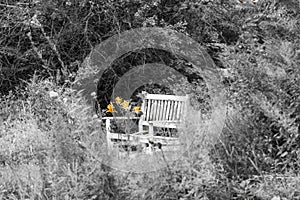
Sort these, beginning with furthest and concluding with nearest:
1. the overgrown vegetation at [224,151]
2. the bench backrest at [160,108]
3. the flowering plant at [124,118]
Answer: the bench backrest at [160,108], the flowering plant at [124,118], the overgrown vegetation at [224,151]

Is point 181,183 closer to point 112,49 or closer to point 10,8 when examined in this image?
point 112,49

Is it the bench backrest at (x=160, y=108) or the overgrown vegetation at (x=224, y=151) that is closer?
the overgrown vegetation at (x=224, y=151)

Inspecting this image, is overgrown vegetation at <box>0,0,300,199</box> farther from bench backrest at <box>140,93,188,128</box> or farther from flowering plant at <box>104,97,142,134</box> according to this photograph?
bench backrest at <box>140,93,188,128</box>

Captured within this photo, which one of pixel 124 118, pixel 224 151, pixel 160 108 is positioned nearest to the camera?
pixel 224 151

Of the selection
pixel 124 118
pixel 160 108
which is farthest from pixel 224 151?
pixel 160 108

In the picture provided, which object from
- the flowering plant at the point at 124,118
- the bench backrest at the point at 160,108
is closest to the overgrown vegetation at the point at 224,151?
the flowering plant at the point at 124,118

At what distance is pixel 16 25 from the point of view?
6.54 metres

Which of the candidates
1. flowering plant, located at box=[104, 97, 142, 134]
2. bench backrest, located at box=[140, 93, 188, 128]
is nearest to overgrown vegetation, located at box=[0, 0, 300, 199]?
flowering plant, located at box=[104, 97, 142, 134]

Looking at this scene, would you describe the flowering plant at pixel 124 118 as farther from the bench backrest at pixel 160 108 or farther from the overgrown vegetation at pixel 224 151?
the bench backrest at pixel 160 108

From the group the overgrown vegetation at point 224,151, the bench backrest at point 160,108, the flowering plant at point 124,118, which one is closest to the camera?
the overgrown vegetation at point 224,151

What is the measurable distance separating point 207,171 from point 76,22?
4.25m

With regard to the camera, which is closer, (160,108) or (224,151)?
(224,151)

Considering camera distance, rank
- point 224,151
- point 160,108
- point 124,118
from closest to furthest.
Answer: point 224,151 → point 124,118 → point 160,108

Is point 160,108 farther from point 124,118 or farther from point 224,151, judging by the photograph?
point 224,151
